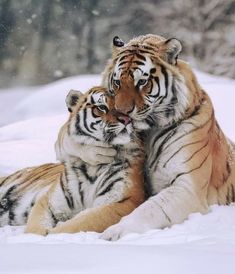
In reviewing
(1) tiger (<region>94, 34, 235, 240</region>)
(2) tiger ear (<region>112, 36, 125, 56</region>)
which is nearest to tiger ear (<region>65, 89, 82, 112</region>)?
(1) tiger (<region>94, 34, 235, 240</region>)

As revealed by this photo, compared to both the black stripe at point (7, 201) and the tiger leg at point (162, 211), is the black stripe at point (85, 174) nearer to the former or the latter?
the tiger leg at point (162, 211)

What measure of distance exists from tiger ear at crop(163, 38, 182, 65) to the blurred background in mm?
1969

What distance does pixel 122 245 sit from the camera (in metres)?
2.33

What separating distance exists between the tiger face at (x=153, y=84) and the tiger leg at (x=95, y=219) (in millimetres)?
341

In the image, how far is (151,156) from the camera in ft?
10.2

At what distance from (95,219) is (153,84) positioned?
0.59 meters

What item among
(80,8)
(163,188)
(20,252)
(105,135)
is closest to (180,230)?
(163,188)

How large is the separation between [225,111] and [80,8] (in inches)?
48.8

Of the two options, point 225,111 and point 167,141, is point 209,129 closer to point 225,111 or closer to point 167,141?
point 167,141

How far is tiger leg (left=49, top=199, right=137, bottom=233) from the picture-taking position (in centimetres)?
282

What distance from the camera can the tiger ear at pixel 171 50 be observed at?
309 centimetres

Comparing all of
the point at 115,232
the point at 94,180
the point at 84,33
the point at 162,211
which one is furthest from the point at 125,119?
the point at 84,33

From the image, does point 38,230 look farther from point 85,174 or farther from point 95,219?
point 85,174

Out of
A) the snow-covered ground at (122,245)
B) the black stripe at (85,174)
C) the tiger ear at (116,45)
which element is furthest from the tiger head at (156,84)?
the snow-covered ground at (122,245)
